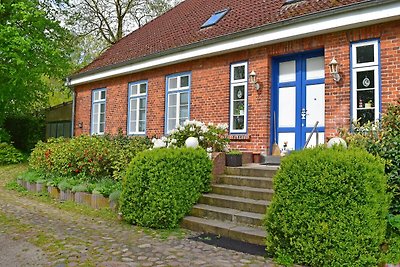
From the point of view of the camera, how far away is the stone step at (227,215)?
5969mm

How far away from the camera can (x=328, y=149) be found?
5.00 m

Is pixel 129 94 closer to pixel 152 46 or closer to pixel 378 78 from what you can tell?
pixel 152 46

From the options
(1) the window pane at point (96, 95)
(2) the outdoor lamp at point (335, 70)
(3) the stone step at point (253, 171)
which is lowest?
(3) the stone step at point (253, 171)

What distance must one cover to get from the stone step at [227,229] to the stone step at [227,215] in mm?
103

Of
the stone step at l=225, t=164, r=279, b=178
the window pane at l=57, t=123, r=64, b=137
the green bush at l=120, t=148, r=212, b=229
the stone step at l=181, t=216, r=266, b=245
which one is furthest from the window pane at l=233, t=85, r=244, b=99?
the window pane at l=57, t=123, r=64, b=137

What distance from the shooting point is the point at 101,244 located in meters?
5.43

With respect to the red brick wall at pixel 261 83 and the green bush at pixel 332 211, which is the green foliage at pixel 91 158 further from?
the green bush at pixel 332 211

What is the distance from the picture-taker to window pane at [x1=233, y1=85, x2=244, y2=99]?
10312 mm

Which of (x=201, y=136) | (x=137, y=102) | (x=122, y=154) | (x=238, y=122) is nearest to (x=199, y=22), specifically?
(x=137, y=102)

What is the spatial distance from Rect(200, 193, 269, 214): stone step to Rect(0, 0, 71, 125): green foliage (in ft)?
35.0

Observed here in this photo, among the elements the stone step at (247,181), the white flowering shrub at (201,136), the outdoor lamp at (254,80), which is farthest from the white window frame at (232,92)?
the stone step at (247,181)

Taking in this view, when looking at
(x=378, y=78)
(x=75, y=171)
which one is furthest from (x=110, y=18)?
(x=378, y=78)

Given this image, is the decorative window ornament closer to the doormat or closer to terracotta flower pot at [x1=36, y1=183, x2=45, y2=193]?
the doormat

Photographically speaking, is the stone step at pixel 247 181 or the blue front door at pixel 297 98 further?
the blue front door at pixel 297 98
